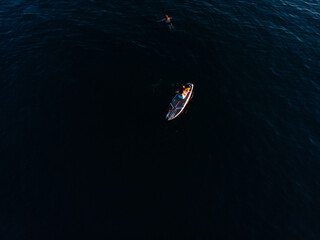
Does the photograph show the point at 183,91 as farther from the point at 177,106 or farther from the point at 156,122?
the point at 156,122

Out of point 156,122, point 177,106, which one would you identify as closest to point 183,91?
point 177,106

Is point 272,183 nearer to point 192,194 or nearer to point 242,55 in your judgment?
point 192,194

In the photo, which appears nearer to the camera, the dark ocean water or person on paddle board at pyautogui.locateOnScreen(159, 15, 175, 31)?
the dark ocean water

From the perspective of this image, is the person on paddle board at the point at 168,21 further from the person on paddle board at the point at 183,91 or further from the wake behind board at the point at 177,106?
the wake behind board at the point at 177,106

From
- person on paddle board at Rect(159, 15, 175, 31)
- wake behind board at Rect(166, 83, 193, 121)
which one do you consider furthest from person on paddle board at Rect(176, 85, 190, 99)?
person on paddle board at Rect(159, 15, 175, 31)

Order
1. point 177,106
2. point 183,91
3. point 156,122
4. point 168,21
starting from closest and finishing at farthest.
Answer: point 156,122
point 177,106
point 183,91
point 168,21

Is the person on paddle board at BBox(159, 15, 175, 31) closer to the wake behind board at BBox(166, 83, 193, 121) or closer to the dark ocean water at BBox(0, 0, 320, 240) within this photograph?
the dark ocean water at BBox(0, 0, 320, 240)
